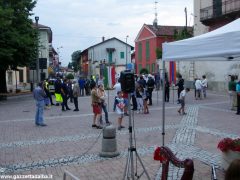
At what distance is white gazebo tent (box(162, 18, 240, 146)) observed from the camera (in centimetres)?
662

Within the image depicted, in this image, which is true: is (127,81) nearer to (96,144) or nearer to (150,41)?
(96,144)

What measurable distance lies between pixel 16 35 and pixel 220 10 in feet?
56.8

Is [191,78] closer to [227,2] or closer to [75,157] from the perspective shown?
[227,2]

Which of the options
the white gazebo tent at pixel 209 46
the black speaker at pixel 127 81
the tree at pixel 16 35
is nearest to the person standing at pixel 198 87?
the tree at pixel 16 35

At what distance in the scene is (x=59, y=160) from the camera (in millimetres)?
8695

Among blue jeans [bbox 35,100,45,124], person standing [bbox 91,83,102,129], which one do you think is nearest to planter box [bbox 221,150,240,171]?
person standing [bbox 91,83,102,129]

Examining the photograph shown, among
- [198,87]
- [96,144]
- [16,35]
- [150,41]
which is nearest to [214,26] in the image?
[198,87]

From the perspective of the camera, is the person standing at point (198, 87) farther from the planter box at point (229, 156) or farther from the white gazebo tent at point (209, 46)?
the planter box at point (229, 156)

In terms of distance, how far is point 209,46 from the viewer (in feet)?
23.7

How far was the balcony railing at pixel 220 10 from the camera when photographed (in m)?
31.2

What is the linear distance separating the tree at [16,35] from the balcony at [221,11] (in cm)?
1542

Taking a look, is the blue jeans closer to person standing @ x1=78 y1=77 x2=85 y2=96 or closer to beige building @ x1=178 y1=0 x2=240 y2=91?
beige building @ x1=178 y1=0 x2=240 y2=91

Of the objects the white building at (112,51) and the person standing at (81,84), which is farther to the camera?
the white building at (112,51)

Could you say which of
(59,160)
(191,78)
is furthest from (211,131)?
(191,78)
